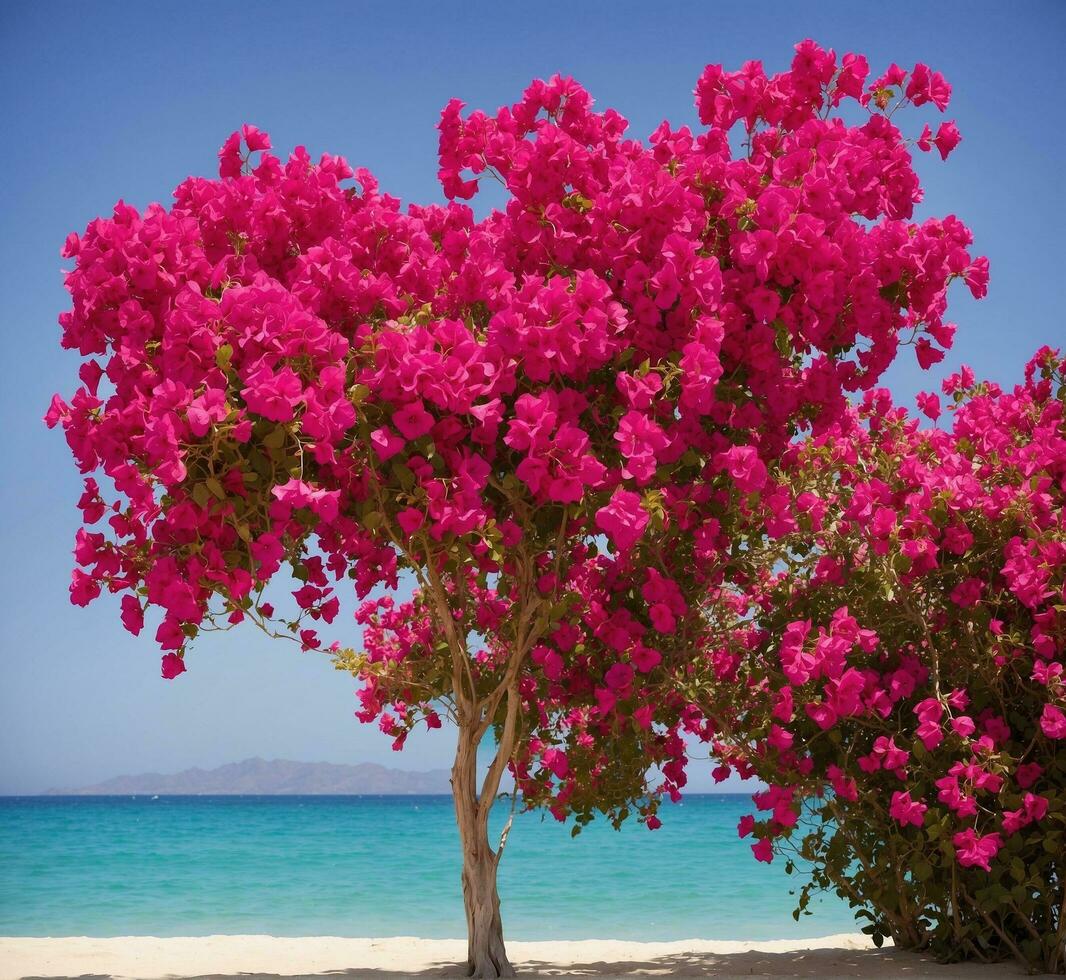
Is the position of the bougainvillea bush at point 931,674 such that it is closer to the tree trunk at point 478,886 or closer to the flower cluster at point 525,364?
the flower cluster at point 525,364

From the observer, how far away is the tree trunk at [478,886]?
6863mm

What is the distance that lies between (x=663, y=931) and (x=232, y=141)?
40.9ft

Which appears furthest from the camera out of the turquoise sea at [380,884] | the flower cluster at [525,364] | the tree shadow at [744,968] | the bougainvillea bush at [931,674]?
the turquoise sea at [380,884]

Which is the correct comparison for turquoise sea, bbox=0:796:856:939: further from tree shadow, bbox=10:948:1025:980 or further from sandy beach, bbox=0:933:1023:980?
tree shadow, bbox=10:948:1025:980

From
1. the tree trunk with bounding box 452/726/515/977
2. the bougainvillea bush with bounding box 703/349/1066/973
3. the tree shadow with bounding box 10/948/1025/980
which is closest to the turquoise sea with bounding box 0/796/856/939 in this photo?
the tree shadow with bounding box 10/948/1025/980

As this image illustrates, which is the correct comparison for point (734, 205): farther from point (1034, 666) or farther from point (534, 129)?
point (1034, 666)

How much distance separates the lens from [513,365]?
5398mm

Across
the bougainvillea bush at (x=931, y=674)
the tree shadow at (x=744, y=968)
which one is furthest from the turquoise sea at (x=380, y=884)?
the bougainvillea bush at (x=931, y=674)

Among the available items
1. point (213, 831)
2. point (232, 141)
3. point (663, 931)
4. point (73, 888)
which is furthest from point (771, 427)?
point (213, 831)

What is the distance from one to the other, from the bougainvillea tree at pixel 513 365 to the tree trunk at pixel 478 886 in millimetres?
19

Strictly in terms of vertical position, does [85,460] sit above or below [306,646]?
above

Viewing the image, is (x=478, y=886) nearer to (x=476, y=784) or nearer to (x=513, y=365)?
(x=476, y=784)

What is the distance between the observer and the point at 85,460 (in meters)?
5.48

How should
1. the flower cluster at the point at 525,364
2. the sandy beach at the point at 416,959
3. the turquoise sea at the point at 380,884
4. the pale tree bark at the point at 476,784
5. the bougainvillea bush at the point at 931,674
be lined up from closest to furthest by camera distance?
1. the flower cluster at the point at 525,364
2. the bougainvillea bush at the point at 931,674
3. the pale tree bark at the point at 476,784
4. the sandy beach at the point at 416,959
5. the turquoise sea at the point at 380,884
